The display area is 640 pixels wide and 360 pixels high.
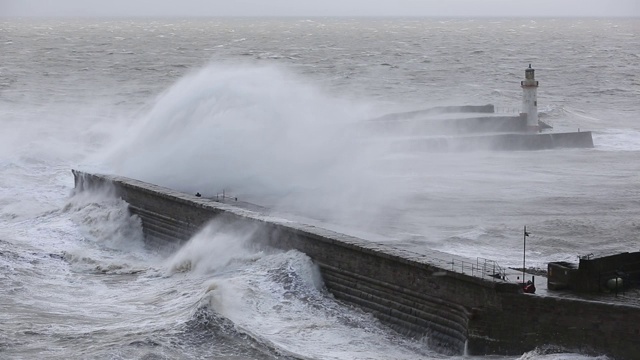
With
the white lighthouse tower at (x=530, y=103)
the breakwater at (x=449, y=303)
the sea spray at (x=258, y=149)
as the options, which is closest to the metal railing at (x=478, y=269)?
the breakwater at (x=449, y=303)

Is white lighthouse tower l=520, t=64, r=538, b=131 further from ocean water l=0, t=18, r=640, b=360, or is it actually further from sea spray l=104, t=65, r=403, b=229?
sea spray l=104, t=65, r=403, b=229

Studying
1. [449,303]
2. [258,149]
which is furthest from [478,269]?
[258,149]

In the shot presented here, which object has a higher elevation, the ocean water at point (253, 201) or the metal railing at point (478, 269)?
the metal railing at point (478, 269)

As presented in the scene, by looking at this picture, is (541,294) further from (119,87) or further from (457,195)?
(119,87)

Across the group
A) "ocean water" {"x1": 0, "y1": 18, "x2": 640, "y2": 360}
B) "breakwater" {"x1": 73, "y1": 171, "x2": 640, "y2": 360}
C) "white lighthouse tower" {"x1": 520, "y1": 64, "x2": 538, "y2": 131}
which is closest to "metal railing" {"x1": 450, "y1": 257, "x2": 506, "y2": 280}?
"breakwater" {"x1": 73, "y1": 171, "x2": 640, "y2": 360}

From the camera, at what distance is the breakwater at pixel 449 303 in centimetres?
1366

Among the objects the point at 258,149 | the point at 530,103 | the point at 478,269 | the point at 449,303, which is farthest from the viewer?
the point at 530,103

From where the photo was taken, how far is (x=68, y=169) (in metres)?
30.3

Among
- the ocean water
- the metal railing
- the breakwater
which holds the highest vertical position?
the metal railing

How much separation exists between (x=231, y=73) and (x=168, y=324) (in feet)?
52.9

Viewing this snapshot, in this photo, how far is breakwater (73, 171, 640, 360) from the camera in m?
13.7

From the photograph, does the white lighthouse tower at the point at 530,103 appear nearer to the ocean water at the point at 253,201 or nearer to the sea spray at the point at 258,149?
the ocean water at the point at 253,201

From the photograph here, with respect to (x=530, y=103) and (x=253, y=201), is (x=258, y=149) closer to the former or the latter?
(x=253, y=201)

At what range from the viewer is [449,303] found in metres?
15.1
